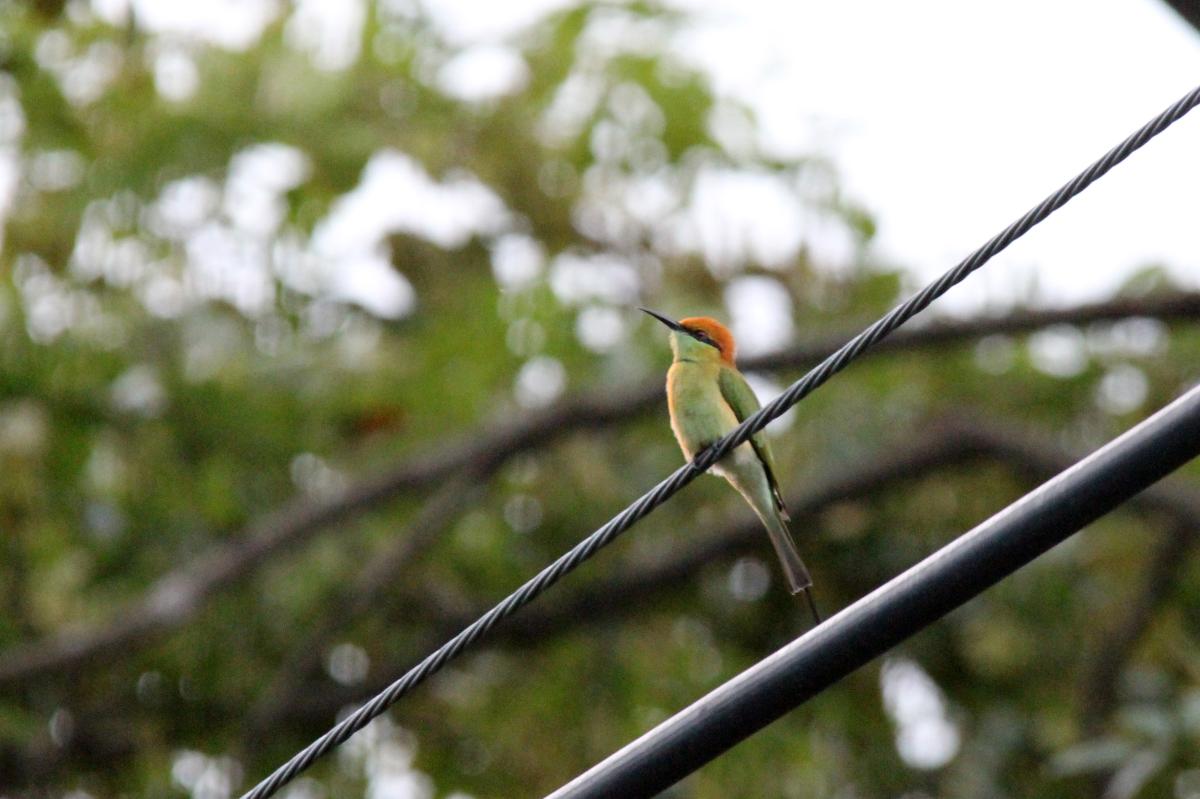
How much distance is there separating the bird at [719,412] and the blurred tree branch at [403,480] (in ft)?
6.41

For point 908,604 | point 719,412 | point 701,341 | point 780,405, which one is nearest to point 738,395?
point 719,412

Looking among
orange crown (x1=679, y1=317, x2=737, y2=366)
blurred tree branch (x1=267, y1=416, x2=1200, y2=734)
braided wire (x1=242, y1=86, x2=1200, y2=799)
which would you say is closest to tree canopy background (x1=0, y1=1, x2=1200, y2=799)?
blurred tree branch (x1=267, y1=416, x2=1200, y2=734)

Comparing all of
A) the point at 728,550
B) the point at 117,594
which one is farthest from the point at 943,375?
the point at 117,594

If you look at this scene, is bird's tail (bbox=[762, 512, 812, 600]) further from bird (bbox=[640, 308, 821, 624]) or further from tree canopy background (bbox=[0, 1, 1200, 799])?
tree canopy background (bbox=[0, 1, 1200, 799])

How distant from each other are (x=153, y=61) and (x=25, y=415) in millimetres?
2309

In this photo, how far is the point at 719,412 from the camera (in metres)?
4.66

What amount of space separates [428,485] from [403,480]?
0.47 ft

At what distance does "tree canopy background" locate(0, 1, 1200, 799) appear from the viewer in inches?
304

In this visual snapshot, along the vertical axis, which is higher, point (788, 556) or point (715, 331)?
point (788, 556)

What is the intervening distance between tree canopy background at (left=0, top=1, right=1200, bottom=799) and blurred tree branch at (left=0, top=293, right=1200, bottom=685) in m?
0.08

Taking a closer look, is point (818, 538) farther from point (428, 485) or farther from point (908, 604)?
point (908, 604)

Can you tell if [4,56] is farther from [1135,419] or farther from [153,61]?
[1135,419]

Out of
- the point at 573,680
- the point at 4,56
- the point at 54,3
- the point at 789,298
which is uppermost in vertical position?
the point at 54,3

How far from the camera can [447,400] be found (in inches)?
319
